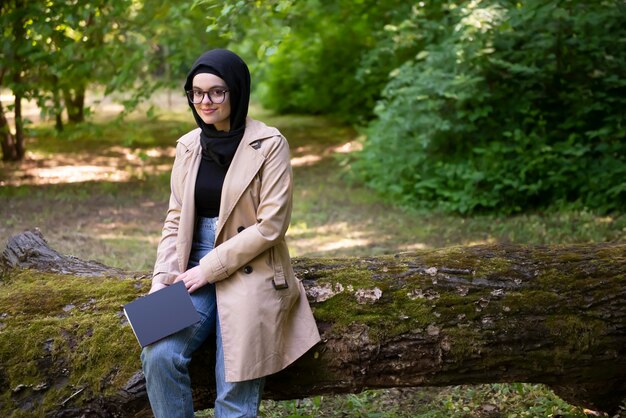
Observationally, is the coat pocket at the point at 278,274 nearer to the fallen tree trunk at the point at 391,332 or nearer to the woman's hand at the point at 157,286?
the fallen tree trunk at the point at 391,332

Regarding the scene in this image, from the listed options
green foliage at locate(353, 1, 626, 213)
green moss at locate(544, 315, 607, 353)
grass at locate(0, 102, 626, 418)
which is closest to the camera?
green moss at locate(544, 315, 607, 353)

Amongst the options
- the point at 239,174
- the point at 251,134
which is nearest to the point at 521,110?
the point at 251,134

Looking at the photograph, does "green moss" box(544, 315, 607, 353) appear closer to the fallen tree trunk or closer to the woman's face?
the fallen tree trunk

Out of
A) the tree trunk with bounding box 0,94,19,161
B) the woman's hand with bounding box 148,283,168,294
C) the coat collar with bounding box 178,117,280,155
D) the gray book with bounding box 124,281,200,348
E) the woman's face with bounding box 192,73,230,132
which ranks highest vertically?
the woman's face with bounding box 192,73,230,132

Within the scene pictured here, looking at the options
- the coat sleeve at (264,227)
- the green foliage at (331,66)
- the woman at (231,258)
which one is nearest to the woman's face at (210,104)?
the woman at (231,258)

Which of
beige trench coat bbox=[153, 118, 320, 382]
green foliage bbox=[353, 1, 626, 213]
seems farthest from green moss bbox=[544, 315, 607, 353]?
green foliage bbox=[353, 1, 626, 213]

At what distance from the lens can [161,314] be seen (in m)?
3.33

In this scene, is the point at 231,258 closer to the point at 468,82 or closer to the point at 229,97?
the point at 229,97

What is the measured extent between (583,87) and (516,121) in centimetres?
98

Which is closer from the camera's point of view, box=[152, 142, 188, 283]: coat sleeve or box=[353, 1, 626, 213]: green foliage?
box=[152, 142, 188, 283]: coat sleeve

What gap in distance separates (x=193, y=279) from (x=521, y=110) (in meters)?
7.60

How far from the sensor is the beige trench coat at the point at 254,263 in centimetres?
332

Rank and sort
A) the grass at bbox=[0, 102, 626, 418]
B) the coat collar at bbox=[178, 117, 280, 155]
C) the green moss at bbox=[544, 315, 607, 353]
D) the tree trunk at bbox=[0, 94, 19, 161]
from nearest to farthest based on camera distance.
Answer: the coat collar at bbox=[178, 117, 280, 155] → the green moss at bbox=[544, 315, 607, 353] → the grass at bbox=[0, 102, 626, 418] → the tree trunk at bbox=[0, 94, 19, 161]

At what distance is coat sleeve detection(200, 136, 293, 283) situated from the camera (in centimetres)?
337
